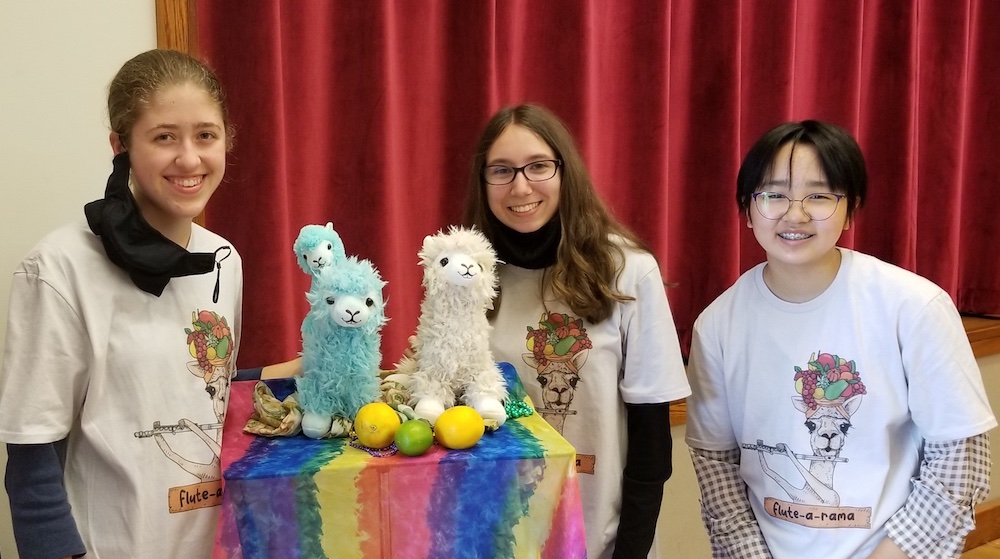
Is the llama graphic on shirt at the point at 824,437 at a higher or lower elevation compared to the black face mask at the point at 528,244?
lower

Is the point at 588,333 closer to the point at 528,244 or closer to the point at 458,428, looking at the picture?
the point at 528,244

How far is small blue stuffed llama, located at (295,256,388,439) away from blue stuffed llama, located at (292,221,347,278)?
1 centimetres

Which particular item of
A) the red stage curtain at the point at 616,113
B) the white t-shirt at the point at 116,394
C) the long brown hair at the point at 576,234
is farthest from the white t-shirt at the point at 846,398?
the white t-shirt at the point at 116,394

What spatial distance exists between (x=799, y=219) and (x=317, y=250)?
2.48 feet

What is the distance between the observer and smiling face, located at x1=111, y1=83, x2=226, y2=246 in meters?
0.97

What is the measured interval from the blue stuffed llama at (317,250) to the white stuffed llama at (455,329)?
127mm

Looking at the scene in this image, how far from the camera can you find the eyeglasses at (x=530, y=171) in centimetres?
119

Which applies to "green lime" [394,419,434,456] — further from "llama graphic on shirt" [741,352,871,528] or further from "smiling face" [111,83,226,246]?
"llama graphic on shirt" [741,352,871,528]

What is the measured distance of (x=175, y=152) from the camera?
98 centimetres

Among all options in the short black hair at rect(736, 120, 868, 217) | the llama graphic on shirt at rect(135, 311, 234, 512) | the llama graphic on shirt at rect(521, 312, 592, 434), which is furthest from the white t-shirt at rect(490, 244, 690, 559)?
the llama graphic on shirt at rect(135, 311, 234, 512)

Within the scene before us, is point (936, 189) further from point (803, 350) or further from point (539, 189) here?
point (539, 189)

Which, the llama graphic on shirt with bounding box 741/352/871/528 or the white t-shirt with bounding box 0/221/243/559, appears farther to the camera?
the llama graphic on shirt with bounding box 741/352/871/528

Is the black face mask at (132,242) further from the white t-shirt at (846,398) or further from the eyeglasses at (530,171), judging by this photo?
the white t-shirt at (846,398)

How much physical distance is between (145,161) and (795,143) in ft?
3.19
